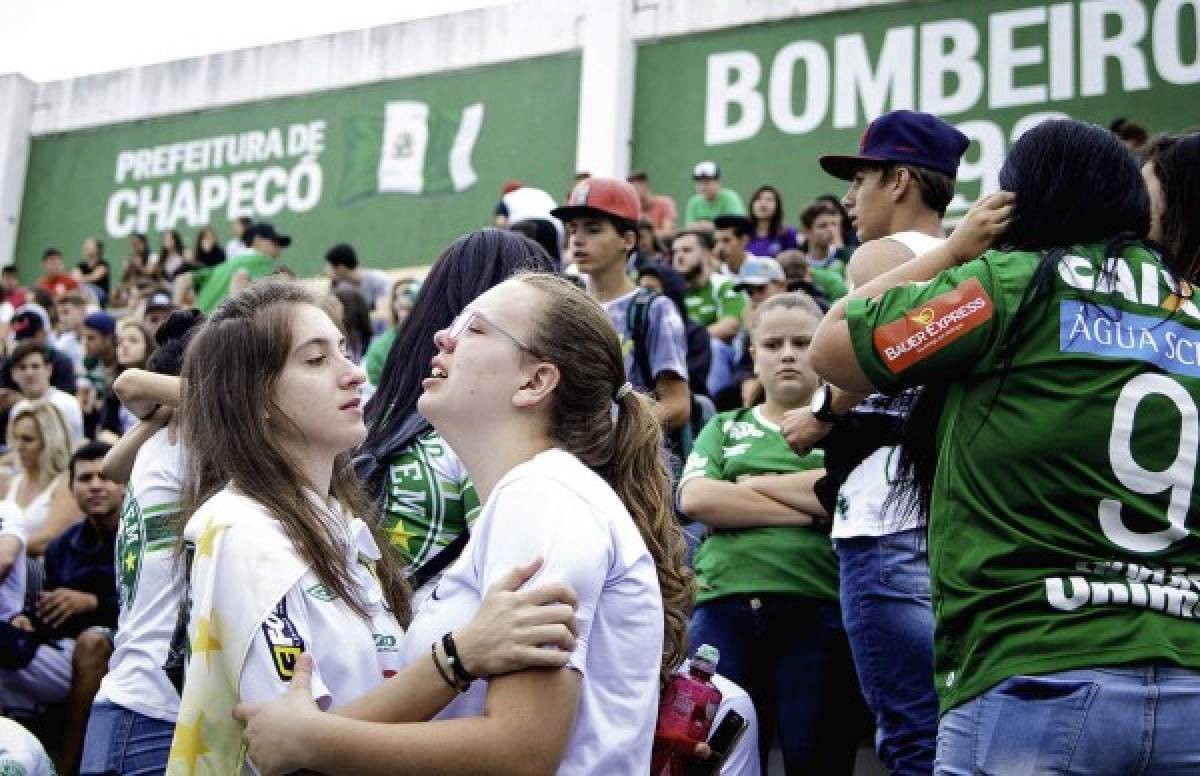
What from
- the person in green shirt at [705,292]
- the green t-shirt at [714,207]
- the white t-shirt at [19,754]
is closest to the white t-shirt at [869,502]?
the white t-shirt at [19,754]

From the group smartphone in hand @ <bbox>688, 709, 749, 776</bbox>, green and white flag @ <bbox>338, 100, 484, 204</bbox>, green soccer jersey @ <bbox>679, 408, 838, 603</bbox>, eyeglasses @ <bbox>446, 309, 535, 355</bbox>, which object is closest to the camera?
eyeglasses @ <bbox>446, 309, 535, 355</bbox>

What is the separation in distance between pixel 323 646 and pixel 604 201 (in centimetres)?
357

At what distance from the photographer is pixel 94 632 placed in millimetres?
6074

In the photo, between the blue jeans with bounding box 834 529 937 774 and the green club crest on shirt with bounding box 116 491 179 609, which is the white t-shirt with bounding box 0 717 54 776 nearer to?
the green club crest on shirt with bounding box 116 491 179 609

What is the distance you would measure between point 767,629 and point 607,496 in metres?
2.20

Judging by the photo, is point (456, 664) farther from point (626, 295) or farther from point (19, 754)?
point (626, 295)

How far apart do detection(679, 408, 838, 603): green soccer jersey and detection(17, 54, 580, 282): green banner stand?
14.2m

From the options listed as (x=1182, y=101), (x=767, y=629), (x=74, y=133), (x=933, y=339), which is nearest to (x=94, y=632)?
(x=767, y=629)

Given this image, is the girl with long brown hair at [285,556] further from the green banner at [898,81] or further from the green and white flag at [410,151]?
the green and white flag at [410,151]

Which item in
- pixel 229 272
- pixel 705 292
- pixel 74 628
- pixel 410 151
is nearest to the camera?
pixel 74 628

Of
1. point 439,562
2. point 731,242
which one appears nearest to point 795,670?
point 439,562

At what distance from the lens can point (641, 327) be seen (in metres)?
5.43

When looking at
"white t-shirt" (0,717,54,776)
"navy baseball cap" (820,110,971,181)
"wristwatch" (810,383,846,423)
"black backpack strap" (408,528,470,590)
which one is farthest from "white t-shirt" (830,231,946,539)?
"white t-shirt" (0,717,54,776)

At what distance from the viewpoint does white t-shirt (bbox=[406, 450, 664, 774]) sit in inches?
87.1
